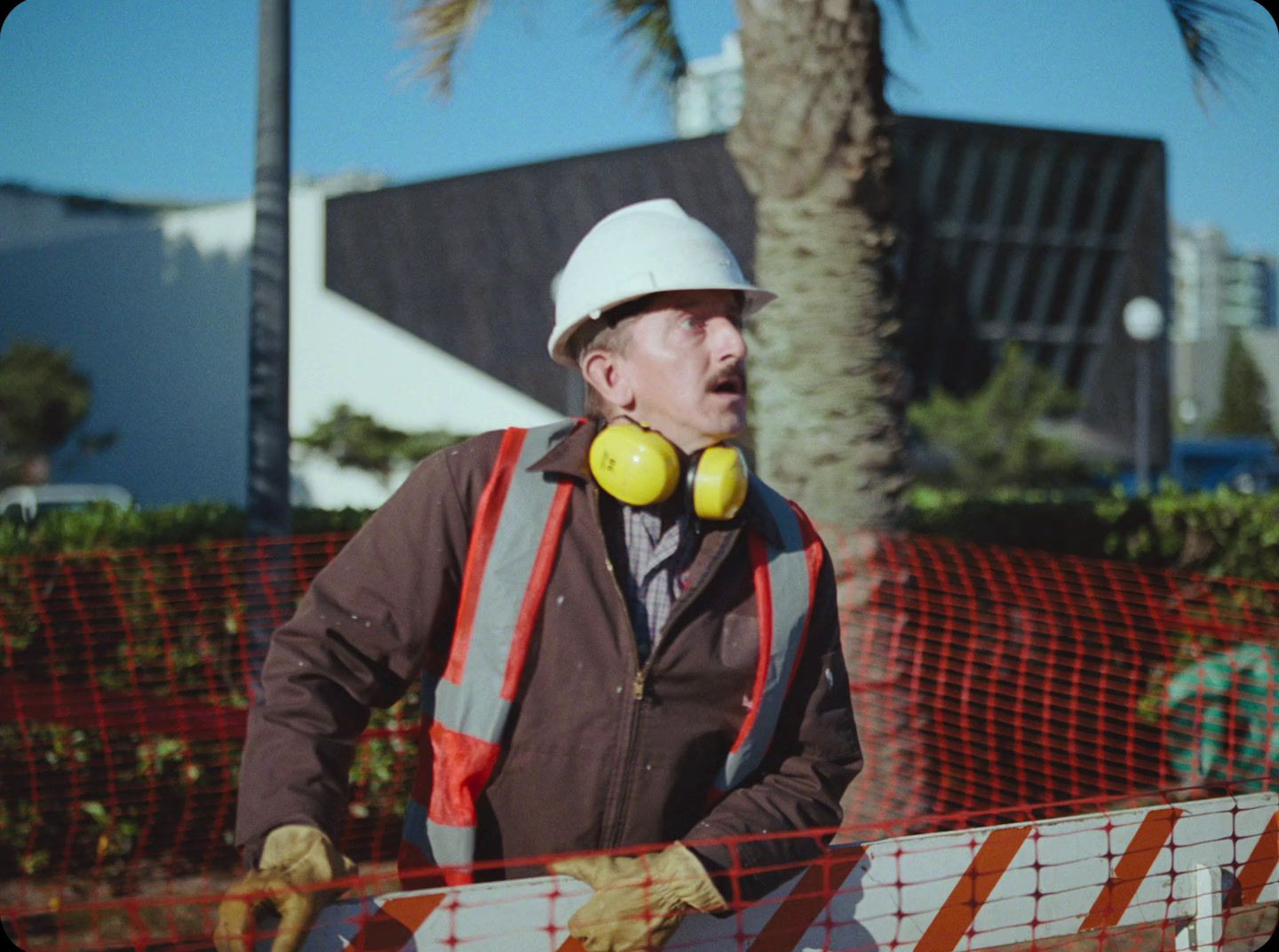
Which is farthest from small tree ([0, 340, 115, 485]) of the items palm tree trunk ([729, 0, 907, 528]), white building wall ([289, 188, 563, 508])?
palm tree trunk ([729, 0, 907, 528])

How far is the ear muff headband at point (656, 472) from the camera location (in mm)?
2203

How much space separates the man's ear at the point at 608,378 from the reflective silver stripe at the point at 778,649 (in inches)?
15.2

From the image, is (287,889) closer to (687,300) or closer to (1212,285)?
(687,300)

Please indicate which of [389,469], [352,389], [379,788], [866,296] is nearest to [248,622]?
[379,788]

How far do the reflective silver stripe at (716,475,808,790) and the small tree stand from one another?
3301 cm

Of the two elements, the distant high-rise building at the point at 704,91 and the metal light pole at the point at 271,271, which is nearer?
the metal light pole at the point at 271,271

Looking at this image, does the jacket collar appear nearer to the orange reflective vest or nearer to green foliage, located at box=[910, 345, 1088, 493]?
the orange reflective vest

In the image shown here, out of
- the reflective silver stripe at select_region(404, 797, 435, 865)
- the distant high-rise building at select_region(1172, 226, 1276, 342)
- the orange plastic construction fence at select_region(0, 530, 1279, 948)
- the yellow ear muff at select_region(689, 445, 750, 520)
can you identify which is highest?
the distant high-rise building at select_region(1172, 226, 1276, 342)

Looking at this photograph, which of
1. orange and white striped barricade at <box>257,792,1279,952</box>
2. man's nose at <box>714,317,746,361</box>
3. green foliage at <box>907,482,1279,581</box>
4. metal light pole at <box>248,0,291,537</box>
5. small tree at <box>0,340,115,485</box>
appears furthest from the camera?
small tree at <box>0,340,115,485</box>

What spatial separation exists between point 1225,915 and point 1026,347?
36.6 metres

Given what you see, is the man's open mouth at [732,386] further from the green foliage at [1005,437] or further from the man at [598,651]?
the green foliage at [1005,437]

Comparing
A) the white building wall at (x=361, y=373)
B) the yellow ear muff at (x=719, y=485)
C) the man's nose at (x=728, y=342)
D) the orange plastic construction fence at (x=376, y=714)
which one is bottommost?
the orange plastic construction fence at (x=376, y=714)

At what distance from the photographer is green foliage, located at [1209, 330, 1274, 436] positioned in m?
73.0

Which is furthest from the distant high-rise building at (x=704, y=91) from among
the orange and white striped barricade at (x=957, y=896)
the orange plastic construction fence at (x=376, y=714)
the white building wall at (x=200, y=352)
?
the white building wall at (x=200, y=352)
